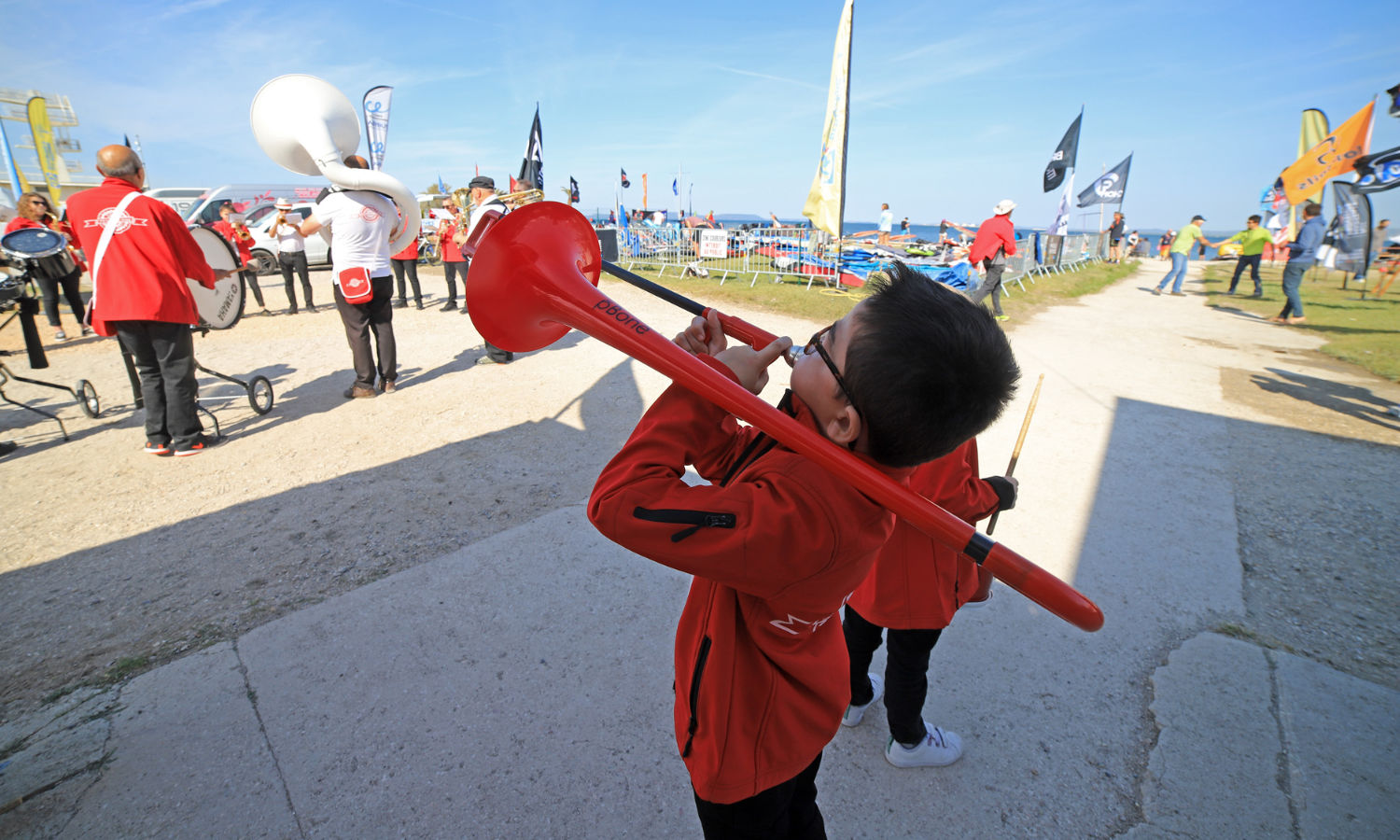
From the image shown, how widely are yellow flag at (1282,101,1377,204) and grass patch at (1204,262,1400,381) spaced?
2.42 meters

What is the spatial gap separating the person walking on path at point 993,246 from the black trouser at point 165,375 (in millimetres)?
10228

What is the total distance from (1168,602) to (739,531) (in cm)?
316

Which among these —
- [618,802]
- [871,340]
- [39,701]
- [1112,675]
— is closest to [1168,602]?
[1112,675]

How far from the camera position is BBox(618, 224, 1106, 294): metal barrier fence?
45.9 feet

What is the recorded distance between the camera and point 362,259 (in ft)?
17.8

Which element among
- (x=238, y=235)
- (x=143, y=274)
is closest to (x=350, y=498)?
(x=143, y=274)

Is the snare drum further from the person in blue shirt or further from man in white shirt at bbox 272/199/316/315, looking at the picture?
the person in blue shirt

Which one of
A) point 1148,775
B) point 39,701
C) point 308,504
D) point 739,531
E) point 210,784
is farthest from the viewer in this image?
point 308,504

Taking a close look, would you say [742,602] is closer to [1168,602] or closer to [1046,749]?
[1046,749]

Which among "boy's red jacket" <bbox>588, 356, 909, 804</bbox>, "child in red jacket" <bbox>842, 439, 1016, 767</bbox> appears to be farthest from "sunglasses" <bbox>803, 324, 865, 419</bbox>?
"child in red jacket" <bbox>842, 439, 1016, 767</bbox>

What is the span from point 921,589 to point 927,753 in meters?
0.70

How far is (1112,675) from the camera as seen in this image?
2518 millimetres

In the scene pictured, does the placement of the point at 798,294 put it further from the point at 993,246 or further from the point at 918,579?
the point at 918,579

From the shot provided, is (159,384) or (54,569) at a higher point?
(159,384)
